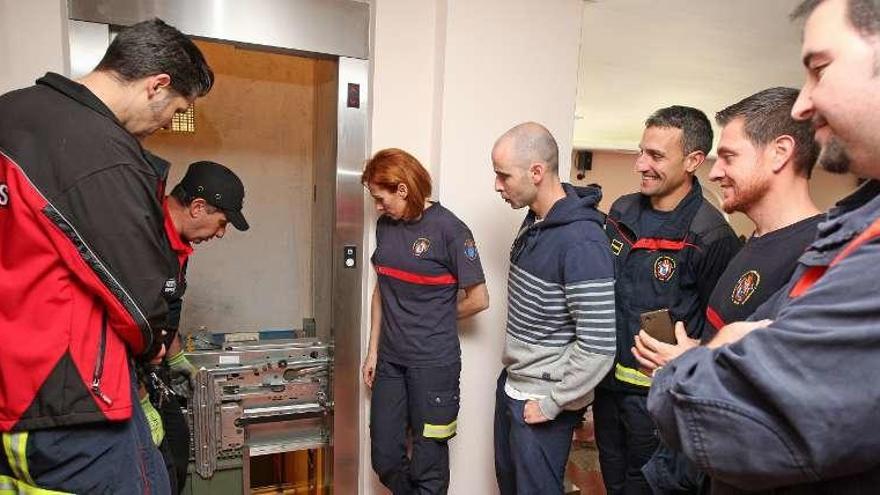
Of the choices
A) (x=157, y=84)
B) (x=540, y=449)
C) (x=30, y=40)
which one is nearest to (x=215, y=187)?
(x=157, y=84)

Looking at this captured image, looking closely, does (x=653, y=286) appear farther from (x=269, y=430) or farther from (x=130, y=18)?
(x=130, y=18)

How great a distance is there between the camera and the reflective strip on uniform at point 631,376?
1478 millimetres

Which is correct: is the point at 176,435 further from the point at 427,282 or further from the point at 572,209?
the point at 572,209

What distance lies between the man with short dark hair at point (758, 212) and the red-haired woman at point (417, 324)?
32.0 inches

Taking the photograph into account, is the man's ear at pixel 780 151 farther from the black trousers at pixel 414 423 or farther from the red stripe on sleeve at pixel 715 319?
the black trousers at pixel 414 423

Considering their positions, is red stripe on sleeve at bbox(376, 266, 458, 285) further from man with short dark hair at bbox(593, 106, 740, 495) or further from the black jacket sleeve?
the black jacket sleeve

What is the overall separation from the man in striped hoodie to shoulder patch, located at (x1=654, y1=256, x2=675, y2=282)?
6.5 inches

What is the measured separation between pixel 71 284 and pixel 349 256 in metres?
1.04

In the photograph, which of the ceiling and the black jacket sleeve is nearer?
the black jacket sleeve

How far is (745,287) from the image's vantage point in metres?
1.03

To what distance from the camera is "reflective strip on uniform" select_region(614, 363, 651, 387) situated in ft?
4.85

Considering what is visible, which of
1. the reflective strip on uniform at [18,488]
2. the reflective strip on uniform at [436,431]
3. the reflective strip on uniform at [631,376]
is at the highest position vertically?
the reflective strip on uniform at [631,376]

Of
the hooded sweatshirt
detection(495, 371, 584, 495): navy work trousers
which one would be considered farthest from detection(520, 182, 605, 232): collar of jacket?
detection(495, 371, 584, 495): navy work trousers

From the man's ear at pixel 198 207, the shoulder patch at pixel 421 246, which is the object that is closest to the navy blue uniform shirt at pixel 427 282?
the shoulder patch at pixel 421 246
